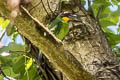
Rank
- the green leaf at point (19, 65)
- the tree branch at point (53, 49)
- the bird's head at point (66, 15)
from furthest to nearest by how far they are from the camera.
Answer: the green leaf at point (19, 65)
the bird's head at point (66, 15)
the tree branch at point (53, 49)

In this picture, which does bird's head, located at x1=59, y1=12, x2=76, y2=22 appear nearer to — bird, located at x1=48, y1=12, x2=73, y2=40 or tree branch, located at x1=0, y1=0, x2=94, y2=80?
bird, located at x1=48, y1=12, x2=73, y2=40

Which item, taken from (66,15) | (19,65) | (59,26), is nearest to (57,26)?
(59,26)

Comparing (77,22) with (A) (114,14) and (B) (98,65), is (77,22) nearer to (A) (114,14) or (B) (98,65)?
(B) (98,65)

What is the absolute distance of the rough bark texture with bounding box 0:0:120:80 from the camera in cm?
63

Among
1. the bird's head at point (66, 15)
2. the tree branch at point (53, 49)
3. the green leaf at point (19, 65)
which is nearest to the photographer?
the tree branch at point (53, 49)

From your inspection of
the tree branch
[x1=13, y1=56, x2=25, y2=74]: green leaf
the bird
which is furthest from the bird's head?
[x1=13, y1=56, x2=25, y2=74]: green leaf

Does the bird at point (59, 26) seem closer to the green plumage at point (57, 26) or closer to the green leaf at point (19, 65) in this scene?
the green plumage at point (57, 26)

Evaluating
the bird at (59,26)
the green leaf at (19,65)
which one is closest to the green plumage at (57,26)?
the bird at (59,26)

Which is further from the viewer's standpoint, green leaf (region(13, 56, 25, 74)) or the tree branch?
green leaf (region(13, 56, 25, 74))

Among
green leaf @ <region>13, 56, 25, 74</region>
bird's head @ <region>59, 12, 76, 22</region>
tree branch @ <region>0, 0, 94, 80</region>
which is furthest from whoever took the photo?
green leaf @ <region>13, 56, 25, 74</region>

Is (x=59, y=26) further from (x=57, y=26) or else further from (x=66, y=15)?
(x=66, y=15)

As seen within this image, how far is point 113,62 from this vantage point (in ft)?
2.56

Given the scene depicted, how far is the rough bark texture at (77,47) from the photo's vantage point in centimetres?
63

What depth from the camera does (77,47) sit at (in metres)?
0.80
